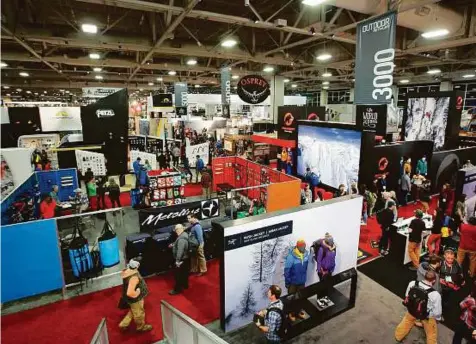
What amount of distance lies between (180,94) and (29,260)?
15178 millimetres

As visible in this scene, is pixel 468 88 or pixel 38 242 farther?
pixel 468 88

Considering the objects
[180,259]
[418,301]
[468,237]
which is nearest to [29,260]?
[180,259]

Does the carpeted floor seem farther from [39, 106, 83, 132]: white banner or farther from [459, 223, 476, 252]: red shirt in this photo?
[39, 106, 83, 132]: white banner

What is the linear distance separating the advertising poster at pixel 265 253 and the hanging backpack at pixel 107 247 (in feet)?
10.1

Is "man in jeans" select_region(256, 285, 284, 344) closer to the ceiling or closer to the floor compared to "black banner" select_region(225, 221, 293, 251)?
closer to the floor

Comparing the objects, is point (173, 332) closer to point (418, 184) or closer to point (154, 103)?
point (418, 184)

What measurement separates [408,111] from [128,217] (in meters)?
13.5

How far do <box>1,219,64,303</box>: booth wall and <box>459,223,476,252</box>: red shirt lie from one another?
798 cm

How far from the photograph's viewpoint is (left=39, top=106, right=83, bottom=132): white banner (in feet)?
56.6

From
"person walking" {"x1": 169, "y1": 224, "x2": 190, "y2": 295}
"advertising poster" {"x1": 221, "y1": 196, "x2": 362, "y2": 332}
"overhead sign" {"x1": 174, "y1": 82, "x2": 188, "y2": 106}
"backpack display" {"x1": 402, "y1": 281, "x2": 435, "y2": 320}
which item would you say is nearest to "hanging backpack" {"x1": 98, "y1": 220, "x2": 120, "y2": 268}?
"person walking" {"x1": 169, "y1": 224, "x2": 190, "y2": 295}

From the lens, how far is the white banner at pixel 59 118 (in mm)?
17266

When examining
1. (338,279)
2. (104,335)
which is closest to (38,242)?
(104,335)

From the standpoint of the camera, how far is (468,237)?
585 centimetres

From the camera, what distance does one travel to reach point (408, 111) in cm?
1430
